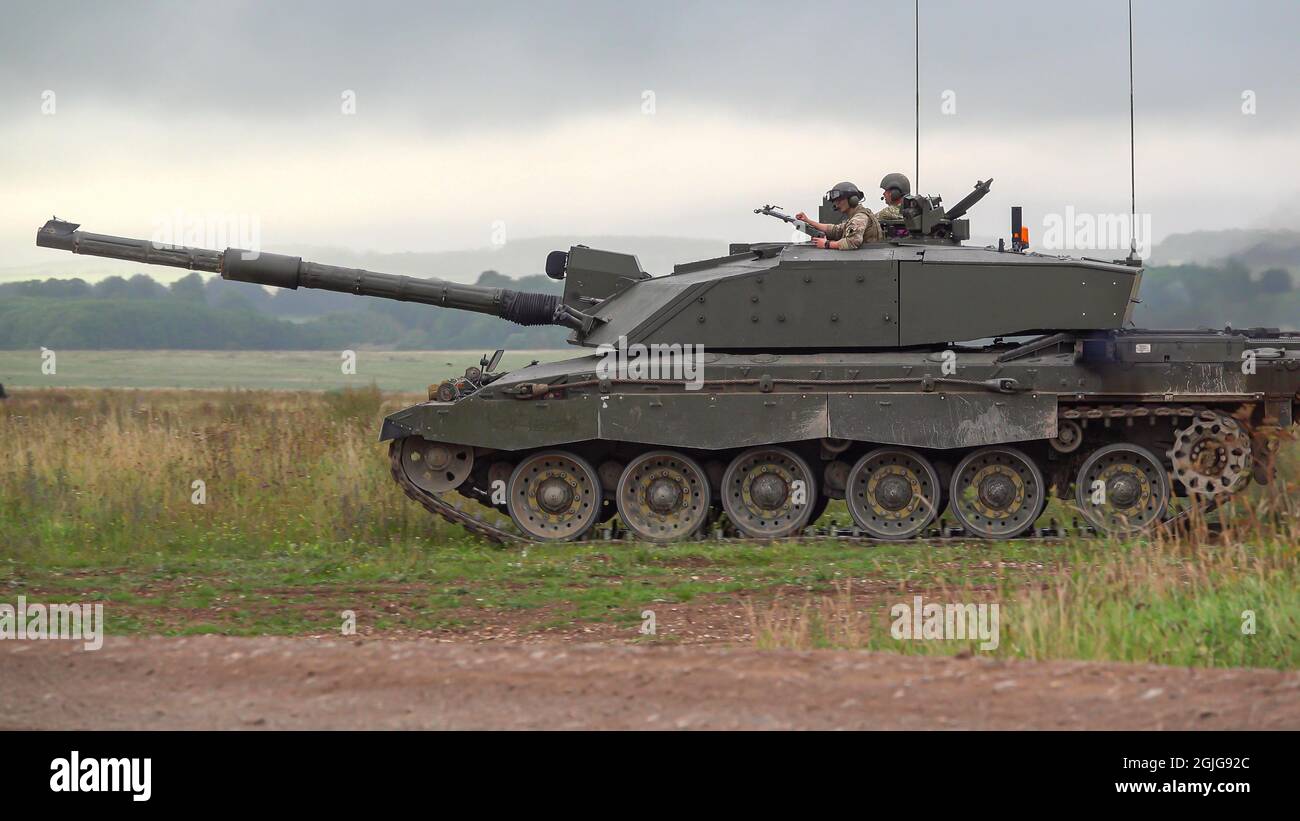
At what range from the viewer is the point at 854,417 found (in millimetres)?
14492

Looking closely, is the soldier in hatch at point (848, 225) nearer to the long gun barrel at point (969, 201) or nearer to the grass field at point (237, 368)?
the long gun barrel at point (969, 201)

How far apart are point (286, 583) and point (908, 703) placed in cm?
683

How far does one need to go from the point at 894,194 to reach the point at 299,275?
6247mm

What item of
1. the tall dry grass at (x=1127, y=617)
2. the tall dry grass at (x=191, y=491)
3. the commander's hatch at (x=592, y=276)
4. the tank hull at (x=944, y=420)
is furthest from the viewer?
the commander's hatch at (x=592, y=276)

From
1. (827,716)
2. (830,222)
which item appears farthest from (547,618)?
(830,222)

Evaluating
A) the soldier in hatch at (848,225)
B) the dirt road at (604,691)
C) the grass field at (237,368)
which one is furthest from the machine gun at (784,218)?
the grass field at (237,368)

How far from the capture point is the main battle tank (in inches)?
569

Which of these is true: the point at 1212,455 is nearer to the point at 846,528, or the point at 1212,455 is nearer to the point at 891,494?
the point at 891,494

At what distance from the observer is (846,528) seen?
15.2 metres

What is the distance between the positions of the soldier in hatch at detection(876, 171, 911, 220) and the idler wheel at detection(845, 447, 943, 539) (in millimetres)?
2675

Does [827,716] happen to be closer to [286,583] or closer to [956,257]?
[286,583]

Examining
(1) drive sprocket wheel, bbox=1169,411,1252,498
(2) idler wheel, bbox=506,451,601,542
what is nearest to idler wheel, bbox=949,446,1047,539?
(1) drive sprocket wheel, bbox=1169,411,1252,498

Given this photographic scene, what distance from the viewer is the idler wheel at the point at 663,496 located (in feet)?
49.0

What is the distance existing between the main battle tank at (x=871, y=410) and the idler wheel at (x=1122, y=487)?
2 cm
